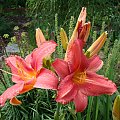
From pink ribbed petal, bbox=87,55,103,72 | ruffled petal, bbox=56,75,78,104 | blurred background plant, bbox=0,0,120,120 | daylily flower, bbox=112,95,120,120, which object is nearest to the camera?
ruffled petal, bbox=56,75,78,104

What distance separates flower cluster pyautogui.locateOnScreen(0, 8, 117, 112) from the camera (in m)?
1.07

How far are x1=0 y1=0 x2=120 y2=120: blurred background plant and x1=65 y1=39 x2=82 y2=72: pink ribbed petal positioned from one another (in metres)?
0.20

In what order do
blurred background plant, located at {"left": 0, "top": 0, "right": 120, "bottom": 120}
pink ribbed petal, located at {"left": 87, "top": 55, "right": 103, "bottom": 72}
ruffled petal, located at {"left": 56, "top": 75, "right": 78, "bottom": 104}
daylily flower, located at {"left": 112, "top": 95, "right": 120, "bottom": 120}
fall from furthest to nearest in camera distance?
blurred background plant, located at {"left": 0, "top": 0, "right": 120, "bottom": 120}
daylily flower, located at {"left": 112, "top": 95, "right": 120, "bottom": 120}
pink ribbed petal, located at {"left": 87, "top": 55, "right": 103, "bottom": 72}
ruffled petal, located at {"left": 56, "top": 75, "right": 78, "bottom": 104}

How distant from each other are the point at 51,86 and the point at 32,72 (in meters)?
0.15

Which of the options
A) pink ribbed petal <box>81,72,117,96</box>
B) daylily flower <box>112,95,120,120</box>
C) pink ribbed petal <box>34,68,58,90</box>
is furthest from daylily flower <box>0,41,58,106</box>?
daylily flower <box>112,95,120,120</box>

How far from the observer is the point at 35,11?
462 cm

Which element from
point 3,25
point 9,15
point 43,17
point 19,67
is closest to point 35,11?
point 43,17

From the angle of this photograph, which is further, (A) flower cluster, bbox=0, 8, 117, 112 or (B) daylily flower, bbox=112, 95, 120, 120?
(B) daylily flower, bbox=112, 95, 120, 120

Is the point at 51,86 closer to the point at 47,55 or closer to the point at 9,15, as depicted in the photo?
the point at 47,55

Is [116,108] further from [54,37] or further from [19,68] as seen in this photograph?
[54,37]

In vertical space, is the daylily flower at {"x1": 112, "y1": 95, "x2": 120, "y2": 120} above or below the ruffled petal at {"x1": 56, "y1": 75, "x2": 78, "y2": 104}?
below

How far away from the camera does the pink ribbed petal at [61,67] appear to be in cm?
107

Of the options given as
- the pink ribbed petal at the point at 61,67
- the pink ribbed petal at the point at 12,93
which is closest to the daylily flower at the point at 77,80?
the pink ribbed petal at the point at 61,67

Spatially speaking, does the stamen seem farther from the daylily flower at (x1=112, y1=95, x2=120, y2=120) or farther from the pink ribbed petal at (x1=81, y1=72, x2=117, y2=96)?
the daylily flower at (x1=112, y1=95, x2=120, y2=120)
